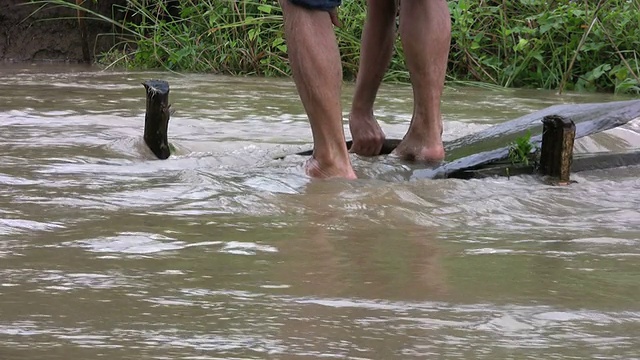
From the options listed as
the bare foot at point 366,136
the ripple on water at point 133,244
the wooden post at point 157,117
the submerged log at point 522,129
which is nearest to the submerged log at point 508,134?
the submerged log at point 522,129

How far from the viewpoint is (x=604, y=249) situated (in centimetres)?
190

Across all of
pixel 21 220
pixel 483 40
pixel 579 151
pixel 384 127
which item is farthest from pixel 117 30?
pixel 21 220

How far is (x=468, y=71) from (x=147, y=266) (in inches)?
198

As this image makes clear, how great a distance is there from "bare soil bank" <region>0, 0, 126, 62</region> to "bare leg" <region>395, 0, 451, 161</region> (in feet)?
21.4

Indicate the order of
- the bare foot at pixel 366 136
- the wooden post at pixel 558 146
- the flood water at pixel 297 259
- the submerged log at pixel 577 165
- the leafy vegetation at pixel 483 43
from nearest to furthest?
the flood water at pixel 297 259
the wooden post at pixel 558 146
the submerged log at pixel 577 165
the bare foot at pixel 366 136
the leafy vegetation at pixel 483 43

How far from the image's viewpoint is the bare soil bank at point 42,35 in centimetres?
929

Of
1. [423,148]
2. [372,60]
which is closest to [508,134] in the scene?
[423,148]

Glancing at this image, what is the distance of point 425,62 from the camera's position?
312 cm

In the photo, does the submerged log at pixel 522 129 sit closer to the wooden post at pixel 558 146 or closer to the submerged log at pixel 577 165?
the submerged log at pixel 577 165

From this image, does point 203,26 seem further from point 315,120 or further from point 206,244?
point 206,244

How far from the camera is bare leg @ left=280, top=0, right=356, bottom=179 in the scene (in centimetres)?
279

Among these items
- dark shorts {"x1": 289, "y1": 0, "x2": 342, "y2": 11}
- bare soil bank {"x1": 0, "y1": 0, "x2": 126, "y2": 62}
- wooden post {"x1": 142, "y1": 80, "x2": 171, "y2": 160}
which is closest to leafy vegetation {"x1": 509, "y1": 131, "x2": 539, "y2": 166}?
dark shorts {"x1": 289, "y1": 0, "x2": 342, "y2": 11}

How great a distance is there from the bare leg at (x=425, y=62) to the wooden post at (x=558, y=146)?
0.49 m

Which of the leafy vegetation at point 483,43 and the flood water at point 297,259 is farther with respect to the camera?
the leafy vegetation at point 483,43
